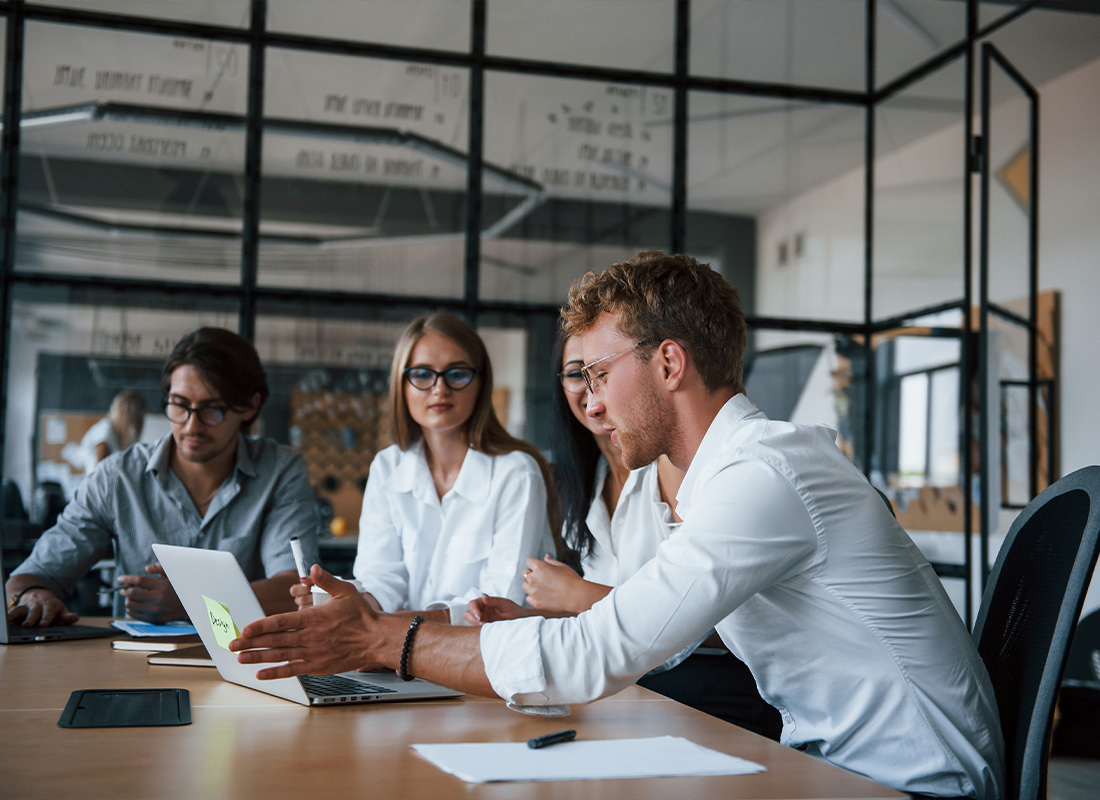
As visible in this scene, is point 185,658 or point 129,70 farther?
point 129,70

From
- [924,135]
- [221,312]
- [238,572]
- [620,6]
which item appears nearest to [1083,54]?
[924,135]

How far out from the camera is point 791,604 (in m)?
1.57

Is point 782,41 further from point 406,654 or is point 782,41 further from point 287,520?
point 406,654

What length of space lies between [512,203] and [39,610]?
308 centimetres

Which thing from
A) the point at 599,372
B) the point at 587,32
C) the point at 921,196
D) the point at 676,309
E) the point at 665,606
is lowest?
the point at 665,606

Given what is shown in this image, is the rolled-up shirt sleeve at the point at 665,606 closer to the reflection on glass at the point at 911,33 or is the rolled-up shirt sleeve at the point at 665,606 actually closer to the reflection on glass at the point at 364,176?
the reflection on glass at the point at 364,176

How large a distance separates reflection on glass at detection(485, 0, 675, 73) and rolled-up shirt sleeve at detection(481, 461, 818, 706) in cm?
399

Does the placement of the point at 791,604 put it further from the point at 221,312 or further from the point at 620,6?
the point at 620,6

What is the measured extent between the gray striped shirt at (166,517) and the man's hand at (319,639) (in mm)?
1420

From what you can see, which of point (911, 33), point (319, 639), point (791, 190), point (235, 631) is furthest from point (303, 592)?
point (911, 33)

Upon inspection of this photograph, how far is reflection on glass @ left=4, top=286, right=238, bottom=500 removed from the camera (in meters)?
4.32

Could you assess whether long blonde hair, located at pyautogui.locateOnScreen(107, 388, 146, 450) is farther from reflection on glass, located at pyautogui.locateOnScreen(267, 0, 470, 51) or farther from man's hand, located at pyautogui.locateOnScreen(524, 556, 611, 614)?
man's hand, located at pyautogui.locateOnScreen(524, 556, 611, 614)

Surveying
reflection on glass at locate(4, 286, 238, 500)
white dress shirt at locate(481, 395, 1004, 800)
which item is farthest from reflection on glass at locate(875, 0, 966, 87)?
white dress shirt at locate(481, 395, 1004, 800)

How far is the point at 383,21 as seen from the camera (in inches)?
189
